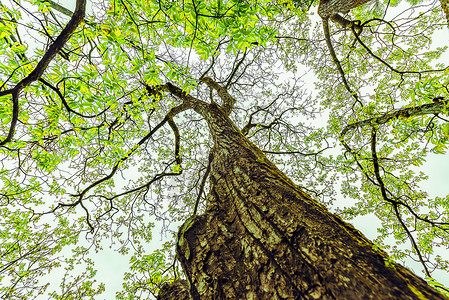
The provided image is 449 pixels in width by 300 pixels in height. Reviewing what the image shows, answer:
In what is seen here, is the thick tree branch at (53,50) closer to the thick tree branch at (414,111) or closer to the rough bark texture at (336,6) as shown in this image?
the thick tree branch at (414,111)

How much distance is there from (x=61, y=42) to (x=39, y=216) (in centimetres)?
396

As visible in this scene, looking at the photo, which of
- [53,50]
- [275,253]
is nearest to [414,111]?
[275,253]

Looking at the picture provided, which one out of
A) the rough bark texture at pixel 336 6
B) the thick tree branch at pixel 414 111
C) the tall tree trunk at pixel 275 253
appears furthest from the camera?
the rough bark texture at pixel 336 6

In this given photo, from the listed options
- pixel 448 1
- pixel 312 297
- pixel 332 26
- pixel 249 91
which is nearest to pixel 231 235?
pixel 312 297

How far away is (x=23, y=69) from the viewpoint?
211cm

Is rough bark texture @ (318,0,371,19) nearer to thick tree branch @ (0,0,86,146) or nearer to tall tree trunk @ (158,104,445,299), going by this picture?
tall tree trunk @ (158,104,445,299)

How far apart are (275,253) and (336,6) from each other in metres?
4.91

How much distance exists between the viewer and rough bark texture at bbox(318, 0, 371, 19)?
3.40 metres

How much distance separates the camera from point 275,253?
1.13 m

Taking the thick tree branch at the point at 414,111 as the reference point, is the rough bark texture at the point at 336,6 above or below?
above

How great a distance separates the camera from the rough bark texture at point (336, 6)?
3.40 metres

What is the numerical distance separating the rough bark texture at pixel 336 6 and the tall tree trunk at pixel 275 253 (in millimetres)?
4049

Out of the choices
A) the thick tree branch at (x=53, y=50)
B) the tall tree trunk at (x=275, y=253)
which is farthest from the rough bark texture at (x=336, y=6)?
the thick tree branch at (x=53, y=50)

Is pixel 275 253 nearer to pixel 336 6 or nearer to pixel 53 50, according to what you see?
pixel 53 50
